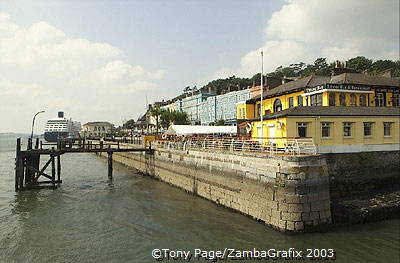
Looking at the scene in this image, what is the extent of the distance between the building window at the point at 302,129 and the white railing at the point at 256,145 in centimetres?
81

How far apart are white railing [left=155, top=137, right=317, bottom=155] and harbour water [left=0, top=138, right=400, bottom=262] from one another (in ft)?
13.0

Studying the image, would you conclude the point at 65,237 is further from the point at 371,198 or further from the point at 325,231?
the point at 371,198

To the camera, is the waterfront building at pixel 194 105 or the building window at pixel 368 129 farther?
the waterfront building at pixel 194 105

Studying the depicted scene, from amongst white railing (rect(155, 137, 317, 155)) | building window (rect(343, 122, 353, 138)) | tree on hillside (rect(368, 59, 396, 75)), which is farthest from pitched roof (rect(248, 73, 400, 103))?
tree on hillside (rect(368, 59, 396, 75))

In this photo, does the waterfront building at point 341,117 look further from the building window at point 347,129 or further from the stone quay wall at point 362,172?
the stone quay wall at point 362,172

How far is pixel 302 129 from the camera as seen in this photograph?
1992cm

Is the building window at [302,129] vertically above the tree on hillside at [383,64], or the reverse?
the tree on hillside at [383,64]

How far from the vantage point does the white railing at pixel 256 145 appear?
15.9 metres

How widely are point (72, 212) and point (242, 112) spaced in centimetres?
2288

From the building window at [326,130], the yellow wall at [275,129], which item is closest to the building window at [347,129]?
the building window at [326,130]

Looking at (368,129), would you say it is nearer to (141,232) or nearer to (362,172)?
(362,172)

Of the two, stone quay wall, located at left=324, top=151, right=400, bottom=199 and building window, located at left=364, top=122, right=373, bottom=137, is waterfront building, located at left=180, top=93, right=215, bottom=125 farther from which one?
stone quay wall, located at left=324, top=151, right=400, bottom=199

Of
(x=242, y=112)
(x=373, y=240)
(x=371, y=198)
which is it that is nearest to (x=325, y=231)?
(x=373, y=240)

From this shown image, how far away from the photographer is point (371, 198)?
18.4 m
